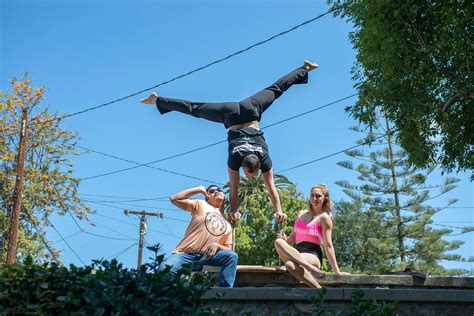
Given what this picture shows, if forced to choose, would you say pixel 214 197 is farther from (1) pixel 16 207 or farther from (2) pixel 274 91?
(1) pixel 16 207

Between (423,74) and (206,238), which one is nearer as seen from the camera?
(206,238)

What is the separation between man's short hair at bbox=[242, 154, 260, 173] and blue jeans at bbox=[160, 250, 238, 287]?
Answer: 3.30 feet

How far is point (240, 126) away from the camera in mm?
7609

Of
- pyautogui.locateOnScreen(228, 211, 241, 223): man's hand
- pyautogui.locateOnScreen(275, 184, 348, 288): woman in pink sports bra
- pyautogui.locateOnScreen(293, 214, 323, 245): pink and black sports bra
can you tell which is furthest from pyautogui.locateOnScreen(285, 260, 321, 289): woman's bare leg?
pyautogui.locateOnScreen(228, 211, 241, 223): man's hand

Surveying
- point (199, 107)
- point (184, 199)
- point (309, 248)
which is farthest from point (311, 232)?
point (199, 107)

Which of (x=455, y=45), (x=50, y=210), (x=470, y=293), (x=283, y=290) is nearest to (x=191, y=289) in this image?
(x=283, y=290)

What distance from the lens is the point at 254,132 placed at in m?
7.50

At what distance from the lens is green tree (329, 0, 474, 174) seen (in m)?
14.1

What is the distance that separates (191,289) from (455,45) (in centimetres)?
1197

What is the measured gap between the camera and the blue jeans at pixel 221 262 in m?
6.51

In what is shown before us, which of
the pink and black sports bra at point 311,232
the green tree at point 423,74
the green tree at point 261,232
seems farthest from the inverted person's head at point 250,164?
the green tree at point 261,232

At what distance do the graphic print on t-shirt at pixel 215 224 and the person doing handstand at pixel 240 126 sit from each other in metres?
0.43

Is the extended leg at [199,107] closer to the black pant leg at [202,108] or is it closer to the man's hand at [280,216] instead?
the black pant leg at [202,108]

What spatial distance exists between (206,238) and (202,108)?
5.55 feet
